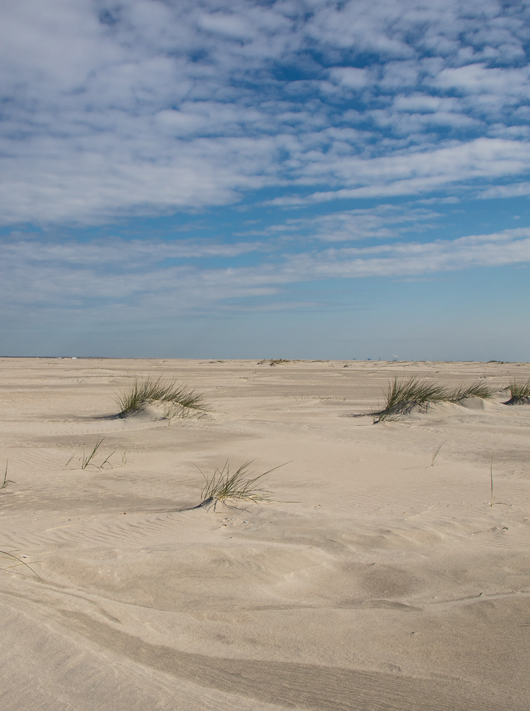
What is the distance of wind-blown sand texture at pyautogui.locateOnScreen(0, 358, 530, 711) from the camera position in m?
2.11

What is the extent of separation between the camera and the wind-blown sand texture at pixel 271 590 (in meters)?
2.11

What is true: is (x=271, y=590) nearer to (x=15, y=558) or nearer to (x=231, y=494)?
(x=15, y=558)

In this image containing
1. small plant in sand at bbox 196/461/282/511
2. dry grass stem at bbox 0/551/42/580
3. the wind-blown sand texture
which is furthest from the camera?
small plant in sand at bbox 196/461/282/511

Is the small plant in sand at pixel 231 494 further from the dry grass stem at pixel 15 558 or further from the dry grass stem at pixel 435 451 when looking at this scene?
the dry grass stem at pixel 435 451

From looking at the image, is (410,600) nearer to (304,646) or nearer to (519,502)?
(304,646)

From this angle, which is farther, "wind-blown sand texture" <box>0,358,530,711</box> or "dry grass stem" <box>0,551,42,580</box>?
"dry grass stem" <box>0,551,42,580</box>

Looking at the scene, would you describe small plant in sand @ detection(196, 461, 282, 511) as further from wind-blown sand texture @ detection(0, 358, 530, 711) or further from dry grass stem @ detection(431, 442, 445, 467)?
dry grass stem @ detection(431, 442, 445, 467)

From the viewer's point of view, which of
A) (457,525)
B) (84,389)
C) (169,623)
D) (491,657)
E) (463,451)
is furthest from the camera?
(84,389)

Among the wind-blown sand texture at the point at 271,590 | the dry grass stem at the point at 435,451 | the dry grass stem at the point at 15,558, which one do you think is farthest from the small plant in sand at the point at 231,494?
the dry grass stem at the point at 435,451

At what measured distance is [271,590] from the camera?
10.0 feet

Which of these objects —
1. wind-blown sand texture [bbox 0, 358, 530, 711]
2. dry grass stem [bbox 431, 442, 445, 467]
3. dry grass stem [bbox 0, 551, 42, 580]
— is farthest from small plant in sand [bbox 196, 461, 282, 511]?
dry grass stem [bbox 431, 442, 445, 467]

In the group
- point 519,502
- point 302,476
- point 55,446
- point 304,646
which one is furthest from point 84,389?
point 304,646

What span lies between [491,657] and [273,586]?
1.23 metres

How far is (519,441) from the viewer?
8406 mm
